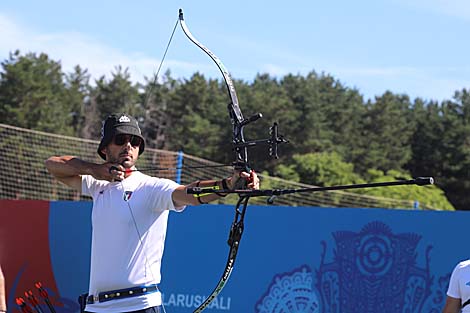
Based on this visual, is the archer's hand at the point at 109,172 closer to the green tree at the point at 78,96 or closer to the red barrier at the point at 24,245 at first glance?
the red barrier at the point at 24,245

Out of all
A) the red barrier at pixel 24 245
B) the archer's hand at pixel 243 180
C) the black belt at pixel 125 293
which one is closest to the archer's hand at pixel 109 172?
the black belt at pixel 125 293

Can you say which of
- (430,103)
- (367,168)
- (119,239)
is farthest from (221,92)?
(119,239)

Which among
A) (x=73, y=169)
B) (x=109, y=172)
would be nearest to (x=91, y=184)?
(x=73, y=169)

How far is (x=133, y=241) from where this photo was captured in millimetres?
3268

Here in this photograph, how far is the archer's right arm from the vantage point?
3.47 metres

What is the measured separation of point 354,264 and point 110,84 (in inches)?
1251

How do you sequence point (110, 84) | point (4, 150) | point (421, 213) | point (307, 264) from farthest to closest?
point (110, 84), point (4, 150), point (307, 264), point (421, 213)

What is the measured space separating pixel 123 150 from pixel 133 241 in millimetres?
389

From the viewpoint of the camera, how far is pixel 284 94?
1513 inches

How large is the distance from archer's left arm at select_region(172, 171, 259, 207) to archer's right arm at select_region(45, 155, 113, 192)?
15.4 inches

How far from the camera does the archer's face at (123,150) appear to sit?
3.42 meters

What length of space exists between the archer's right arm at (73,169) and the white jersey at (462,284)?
4.95 feet

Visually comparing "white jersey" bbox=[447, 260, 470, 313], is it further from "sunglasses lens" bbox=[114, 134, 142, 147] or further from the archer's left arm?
"sunglasses lens" bbox=[114, 134, 142, 147]

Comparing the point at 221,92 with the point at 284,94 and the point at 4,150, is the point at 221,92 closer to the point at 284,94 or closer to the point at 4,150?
the point at 284,94
